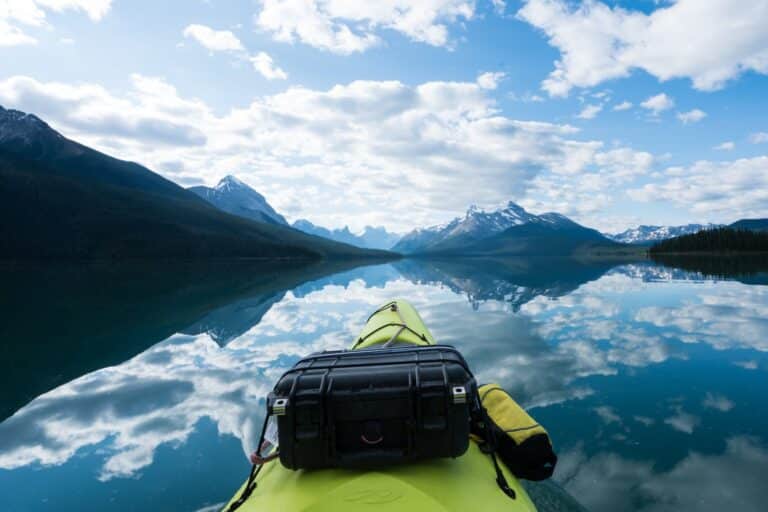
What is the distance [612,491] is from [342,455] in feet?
15.5

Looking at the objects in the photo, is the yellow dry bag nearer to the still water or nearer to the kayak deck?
the kayak deck

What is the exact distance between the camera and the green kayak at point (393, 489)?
11.1 ft

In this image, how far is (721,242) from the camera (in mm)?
120938

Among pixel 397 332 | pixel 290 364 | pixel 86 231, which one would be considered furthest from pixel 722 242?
pixel 86 231

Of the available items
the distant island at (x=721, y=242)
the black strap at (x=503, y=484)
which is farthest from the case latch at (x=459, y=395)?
the distant island at (x=721, y=242)

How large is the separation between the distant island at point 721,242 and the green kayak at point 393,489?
151 metres

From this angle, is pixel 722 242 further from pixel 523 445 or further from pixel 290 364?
pixel 523 445

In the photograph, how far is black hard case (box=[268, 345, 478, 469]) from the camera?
371cm

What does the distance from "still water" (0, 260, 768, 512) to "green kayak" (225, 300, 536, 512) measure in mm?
2832

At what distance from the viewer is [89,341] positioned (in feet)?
54.5

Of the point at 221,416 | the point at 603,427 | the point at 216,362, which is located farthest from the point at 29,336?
the point at 603,427

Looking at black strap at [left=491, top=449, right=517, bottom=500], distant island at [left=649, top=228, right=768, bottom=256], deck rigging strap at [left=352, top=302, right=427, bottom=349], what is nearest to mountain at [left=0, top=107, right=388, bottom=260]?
distant island at [left=649, top=228, right=768, bottom=256]

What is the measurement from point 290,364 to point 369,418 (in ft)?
33.5

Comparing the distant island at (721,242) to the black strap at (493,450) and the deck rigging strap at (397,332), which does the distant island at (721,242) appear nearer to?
the deck rigging strap at (397,332)
